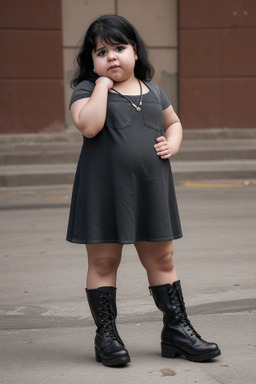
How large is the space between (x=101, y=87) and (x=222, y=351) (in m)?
1.39

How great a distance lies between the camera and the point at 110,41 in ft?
11.8

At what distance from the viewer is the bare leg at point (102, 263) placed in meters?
3.65

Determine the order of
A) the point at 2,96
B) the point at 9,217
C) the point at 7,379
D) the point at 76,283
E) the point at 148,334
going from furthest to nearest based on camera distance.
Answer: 1. the point at 2,96
2. the point at 9,217
3. the point at 76,283
4. the point at 148,334
5. the point at 7,379

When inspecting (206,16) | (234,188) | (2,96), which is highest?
(206,16)

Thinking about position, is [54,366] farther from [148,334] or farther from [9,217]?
[9,217]

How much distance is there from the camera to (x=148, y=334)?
419cm

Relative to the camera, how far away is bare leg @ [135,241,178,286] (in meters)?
3.69

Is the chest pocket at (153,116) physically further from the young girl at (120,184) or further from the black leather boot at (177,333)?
the black leather boot at (177,333)

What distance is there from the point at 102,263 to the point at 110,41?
3.28 feet

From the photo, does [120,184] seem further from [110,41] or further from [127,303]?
[127,303]

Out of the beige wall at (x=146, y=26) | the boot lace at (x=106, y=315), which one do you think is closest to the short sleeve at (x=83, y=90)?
the boot lace at (x=106, y=315)

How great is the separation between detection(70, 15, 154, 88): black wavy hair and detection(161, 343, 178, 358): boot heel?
1263 millimetres

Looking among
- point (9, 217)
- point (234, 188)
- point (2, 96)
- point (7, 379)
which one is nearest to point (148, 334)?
point (7, 379)

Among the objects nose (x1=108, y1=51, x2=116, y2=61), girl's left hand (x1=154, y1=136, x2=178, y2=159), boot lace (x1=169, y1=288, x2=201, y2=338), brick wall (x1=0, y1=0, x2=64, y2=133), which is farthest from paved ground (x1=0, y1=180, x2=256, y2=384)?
brick wall (x1=0, y1=0, x2=64, y2=133)
